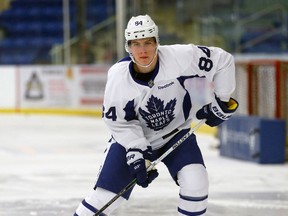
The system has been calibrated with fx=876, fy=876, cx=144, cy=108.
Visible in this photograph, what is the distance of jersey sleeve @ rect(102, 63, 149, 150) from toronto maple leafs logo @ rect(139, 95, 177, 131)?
63 millimetres

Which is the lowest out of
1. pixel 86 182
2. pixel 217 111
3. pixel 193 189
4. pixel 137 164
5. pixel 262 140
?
pixel 86 182

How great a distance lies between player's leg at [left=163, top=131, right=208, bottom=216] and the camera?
151 inches

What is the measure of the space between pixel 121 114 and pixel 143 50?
297mm

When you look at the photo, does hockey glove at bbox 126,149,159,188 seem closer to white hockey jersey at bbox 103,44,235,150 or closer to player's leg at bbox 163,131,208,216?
white hockey jersey at bbox 103,44,235,150

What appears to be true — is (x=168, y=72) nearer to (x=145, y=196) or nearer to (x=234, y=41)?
(x=145, y=196)

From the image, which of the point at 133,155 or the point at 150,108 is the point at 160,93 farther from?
the point at 133,155

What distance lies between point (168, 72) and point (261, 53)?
7060mm

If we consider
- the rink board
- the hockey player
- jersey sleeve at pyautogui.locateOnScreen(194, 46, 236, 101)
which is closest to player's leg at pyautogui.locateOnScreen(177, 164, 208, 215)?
the hockey player

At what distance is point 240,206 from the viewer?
549cm

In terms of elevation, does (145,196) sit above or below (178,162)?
below

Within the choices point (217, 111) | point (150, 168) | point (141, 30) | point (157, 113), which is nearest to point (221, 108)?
point (217, 111)

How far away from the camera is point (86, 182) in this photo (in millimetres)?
6668

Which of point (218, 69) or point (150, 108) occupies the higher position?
point (218, 69)

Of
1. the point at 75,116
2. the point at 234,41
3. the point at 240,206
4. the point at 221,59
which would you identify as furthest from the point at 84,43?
the point at 221,59
